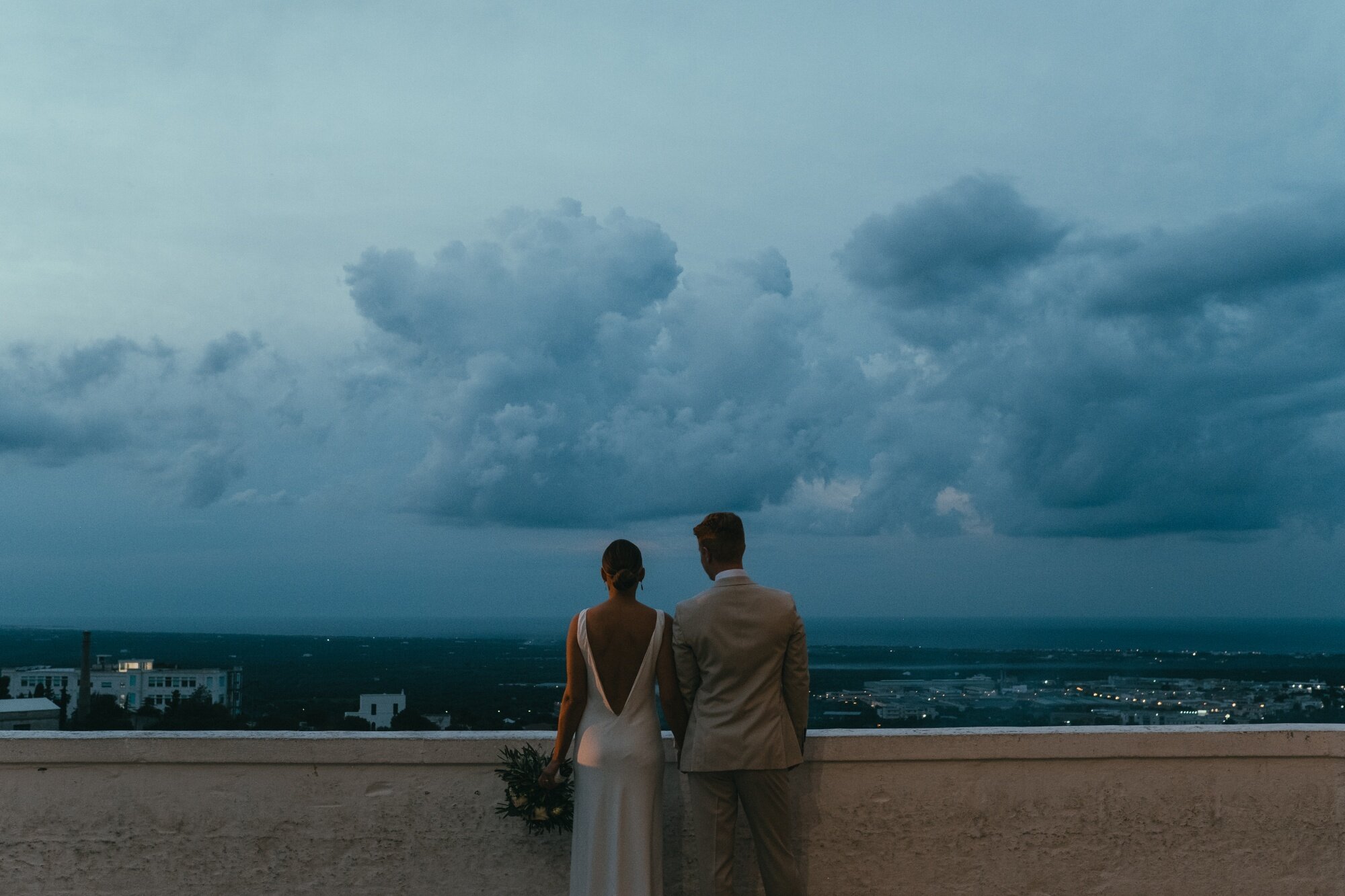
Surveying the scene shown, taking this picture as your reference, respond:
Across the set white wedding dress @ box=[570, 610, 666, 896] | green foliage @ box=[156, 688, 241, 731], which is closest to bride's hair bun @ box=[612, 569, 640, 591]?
white wedding dress @ box=[570, 610, 666, 896]

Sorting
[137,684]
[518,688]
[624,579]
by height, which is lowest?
[137,684]

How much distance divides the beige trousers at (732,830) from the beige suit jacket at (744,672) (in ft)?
0.38

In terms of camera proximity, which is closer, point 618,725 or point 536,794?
point 618,725

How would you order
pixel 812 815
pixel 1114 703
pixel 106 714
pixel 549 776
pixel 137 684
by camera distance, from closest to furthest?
pixel 549 776 < pixel 812 815 < pixel 1114 703 < pixel 106 714 < pixel 137 684

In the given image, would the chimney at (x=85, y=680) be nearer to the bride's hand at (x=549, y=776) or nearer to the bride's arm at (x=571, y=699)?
the bride's hand at (x=549, y=776)

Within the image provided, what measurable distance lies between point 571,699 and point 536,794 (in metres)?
→ 0.53

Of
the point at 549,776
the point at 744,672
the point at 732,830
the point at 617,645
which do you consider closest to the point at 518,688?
the point at 549,776

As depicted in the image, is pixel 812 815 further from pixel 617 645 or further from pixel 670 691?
pixel 617 645

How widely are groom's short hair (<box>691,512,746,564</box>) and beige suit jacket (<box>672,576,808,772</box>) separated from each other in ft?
0.31

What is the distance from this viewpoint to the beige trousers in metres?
3.95

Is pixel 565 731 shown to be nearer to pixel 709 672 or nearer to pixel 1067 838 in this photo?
pixel 709 672

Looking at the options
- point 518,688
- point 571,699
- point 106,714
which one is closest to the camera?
point 571,699

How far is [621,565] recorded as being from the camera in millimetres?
3943

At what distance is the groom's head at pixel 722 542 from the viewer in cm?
398
